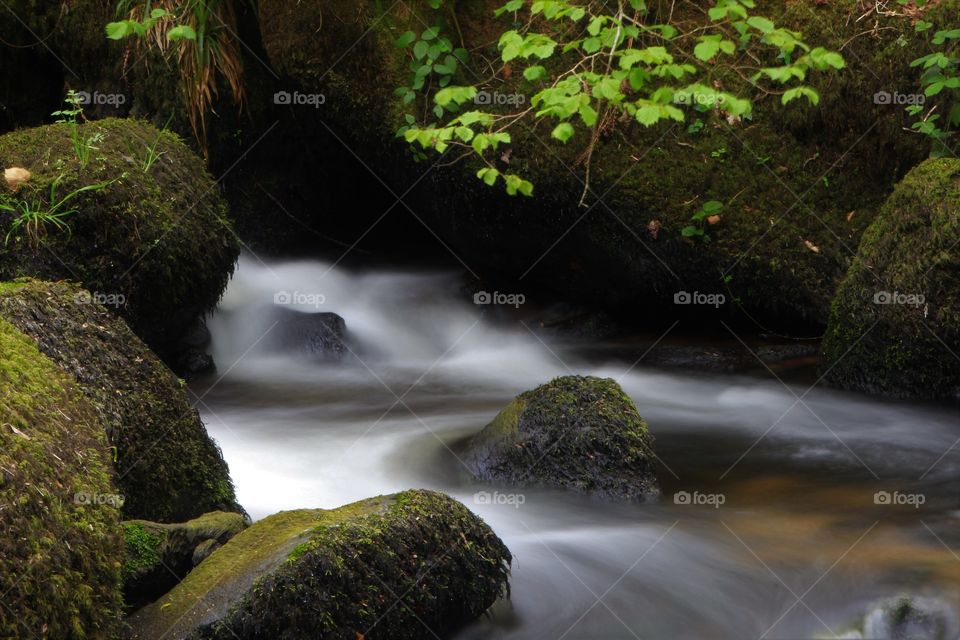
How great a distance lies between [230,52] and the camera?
7.14 m

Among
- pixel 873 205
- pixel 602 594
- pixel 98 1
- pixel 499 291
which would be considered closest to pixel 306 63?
pixel 98 1

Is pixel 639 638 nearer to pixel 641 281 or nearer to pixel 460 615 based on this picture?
pixel 460 615

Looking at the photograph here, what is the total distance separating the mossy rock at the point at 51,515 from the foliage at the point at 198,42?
4371mm

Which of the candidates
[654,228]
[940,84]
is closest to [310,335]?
[654,228]

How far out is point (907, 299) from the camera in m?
6.02
